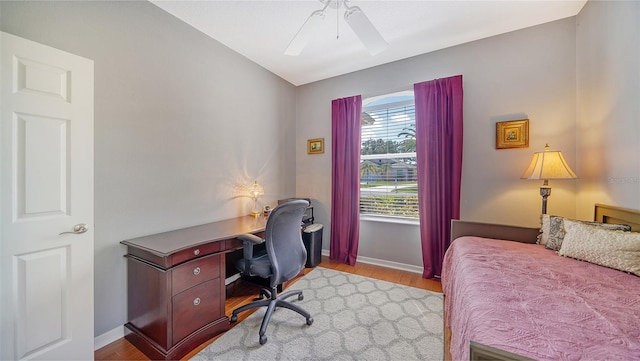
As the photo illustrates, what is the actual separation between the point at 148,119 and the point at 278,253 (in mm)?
1586

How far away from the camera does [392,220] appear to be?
120 inches

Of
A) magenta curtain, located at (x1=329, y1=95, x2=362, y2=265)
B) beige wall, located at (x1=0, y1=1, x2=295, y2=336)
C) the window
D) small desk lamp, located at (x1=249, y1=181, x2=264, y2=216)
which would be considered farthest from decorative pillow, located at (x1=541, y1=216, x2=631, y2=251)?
beige wall, located at (x1=0, y1=1, x2=295, y2=336)

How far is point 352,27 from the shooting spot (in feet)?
5.36

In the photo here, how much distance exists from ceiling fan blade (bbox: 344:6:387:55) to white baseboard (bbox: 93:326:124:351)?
2879mm

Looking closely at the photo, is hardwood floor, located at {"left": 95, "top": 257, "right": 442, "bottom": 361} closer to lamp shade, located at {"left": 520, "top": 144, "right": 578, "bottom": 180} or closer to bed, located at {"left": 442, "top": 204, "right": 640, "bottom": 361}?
bed, located at {"left": 442, "top": 204, "right": 640, "bottom": 361}

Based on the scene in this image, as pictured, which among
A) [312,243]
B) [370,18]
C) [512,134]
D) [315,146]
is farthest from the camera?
[315,146]

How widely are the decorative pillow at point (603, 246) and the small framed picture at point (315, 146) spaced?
273cm

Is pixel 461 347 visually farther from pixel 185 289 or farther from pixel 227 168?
pixel 227 168

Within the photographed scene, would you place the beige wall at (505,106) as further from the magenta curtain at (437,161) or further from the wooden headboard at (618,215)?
the wooden headboard at (618,215)

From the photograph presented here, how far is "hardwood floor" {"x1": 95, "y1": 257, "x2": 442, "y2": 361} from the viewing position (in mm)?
1559

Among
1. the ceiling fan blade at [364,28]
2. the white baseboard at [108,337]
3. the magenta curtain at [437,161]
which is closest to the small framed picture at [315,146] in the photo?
the magenta curtain at [437,161]

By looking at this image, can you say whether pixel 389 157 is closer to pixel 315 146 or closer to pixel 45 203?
pixel 315 146

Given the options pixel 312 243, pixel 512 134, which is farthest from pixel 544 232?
pixel 312 243

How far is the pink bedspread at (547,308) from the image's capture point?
2.37 feet
